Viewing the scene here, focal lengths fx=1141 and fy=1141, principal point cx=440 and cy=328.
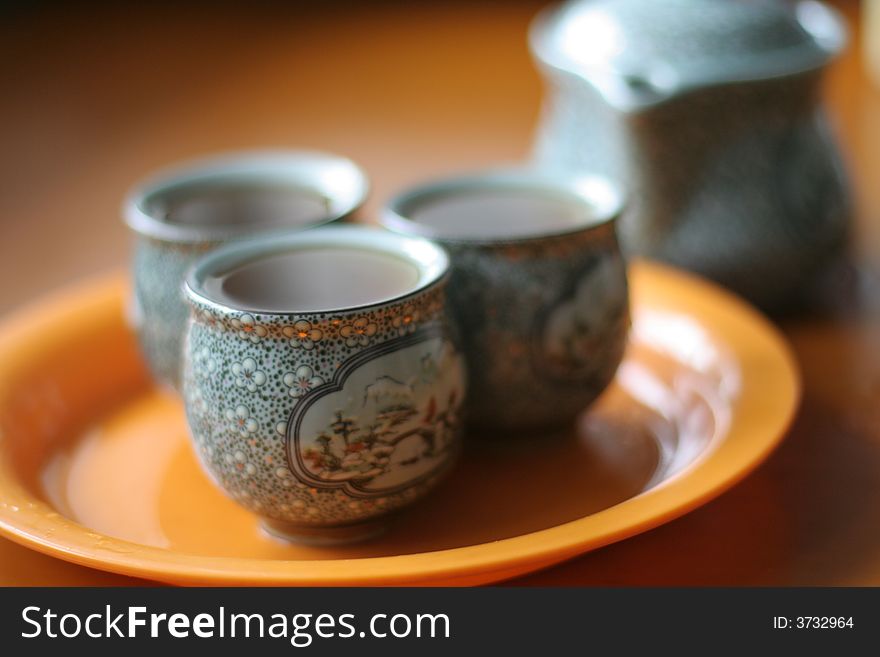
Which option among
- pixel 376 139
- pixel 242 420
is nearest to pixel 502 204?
pixel 242 420

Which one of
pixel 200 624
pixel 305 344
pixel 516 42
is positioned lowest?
pixel 200 624

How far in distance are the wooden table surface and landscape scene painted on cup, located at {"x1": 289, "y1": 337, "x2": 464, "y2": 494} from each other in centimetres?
8

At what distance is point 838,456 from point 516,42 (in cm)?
122

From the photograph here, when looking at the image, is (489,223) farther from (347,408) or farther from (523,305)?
(347,408)

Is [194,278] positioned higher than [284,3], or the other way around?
[284,3]

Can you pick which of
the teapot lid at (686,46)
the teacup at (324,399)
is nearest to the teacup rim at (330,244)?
the teacup at (324,399)

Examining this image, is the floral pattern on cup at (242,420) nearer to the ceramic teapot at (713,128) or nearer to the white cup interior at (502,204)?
the white cup interior at (502,204)

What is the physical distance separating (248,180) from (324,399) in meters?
0.26

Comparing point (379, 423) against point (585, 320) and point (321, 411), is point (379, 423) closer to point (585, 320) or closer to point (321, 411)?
point (321, 411)

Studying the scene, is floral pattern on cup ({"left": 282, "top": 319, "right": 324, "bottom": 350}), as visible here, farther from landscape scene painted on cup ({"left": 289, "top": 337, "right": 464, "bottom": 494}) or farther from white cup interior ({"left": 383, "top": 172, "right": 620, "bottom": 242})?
white cup interior ({"left": 383, "top": 172, "right": 620, "bottom": 242})

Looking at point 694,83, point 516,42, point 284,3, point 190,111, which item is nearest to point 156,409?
point 694,83

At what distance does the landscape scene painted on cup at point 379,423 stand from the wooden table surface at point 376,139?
0.26 feet

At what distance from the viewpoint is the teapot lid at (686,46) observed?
702 mm

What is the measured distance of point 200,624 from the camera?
0.46 meters
